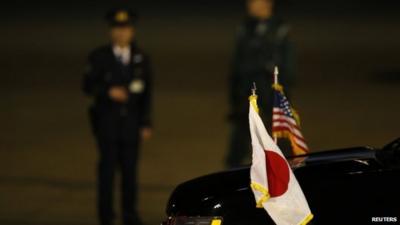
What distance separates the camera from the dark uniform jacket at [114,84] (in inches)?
302

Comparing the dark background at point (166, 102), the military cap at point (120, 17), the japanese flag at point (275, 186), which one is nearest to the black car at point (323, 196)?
the japanese flag at point (275, 186)

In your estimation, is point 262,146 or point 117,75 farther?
point 117,75

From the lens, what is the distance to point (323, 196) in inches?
Answer: 173

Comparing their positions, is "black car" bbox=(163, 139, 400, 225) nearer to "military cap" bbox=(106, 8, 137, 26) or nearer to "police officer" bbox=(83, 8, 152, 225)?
"police officer" bbox=(83, 8, 152, 225)

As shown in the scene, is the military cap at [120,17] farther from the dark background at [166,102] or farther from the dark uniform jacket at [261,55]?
A: the dark background at [166,102]

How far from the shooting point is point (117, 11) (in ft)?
25.3

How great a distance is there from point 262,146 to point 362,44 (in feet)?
64.8

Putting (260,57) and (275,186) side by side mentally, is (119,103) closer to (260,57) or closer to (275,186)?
(260,57)

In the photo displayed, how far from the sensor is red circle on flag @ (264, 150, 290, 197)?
A: 14.5 ft

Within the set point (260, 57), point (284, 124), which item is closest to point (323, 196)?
point (284, 124)

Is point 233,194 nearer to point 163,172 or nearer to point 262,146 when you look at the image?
point 262,146

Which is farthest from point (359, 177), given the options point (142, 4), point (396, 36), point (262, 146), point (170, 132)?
Result: point (142, 4)

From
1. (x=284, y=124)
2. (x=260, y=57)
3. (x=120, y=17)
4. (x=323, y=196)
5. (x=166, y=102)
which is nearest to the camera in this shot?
(x=323, y=196)

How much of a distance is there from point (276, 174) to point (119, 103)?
11.1 ft
